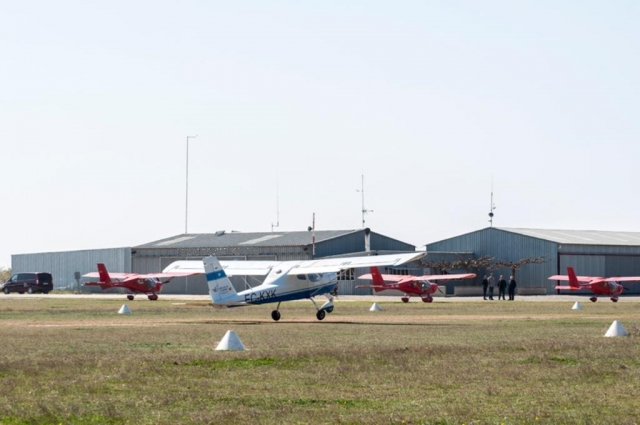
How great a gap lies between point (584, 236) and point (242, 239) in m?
27.8

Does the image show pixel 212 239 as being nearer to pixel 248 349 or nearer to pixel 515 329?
pixel 515 329

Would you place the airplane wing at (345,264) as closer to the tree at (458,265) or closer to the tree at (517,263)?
the tree at (517,263)

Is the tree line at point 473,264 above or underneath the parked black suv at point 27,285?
above

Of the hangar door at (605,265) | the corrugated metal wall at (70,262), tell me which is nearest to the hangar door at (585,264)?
the hangar door at (605,265)

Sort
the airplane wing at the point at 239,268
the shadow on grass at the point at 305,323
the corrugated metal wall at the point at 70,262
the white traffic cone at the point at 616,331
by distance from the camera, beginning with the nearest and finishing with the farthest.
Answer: the white traffic cone at the point at 616,331, the shadow on grass at the point at 305,323, the airplane wing at the point at 239,268, the corrugated metal wall at the point at 70,262

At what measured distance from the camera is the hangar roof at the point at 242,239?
85.5 metres

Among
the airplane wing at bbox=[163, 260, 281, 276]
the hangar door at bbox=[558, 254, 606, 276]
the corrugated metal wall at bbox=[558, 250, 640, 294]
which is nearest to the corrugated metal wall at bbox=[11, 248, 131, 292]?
the hangar door at bbox=[558, 254, 606, 276]

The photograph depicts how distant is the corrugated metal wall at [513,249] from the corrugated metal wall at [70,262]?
2648cm

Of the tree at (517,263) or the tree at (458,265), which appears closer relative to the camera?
the tree at (517,263)

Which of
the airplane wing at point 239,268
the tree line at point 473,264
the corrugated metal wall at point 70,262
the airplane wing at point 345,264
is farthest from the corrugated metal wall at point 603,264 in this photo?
the airplane wing at point 345,264

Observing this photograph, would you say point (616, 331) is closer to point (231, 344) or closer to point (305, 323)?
point (231, 344)


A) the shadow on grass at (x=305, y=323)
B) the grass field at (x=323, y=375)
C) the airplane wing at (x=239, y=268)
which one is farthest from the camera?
the airplane wing at (x=239, y=268)

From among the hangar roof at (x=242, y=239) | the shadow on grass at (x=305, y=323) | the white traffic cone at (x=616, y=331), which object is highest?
the hangar roof at (x=242, y=239)

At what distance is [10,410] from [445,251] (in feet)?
242
